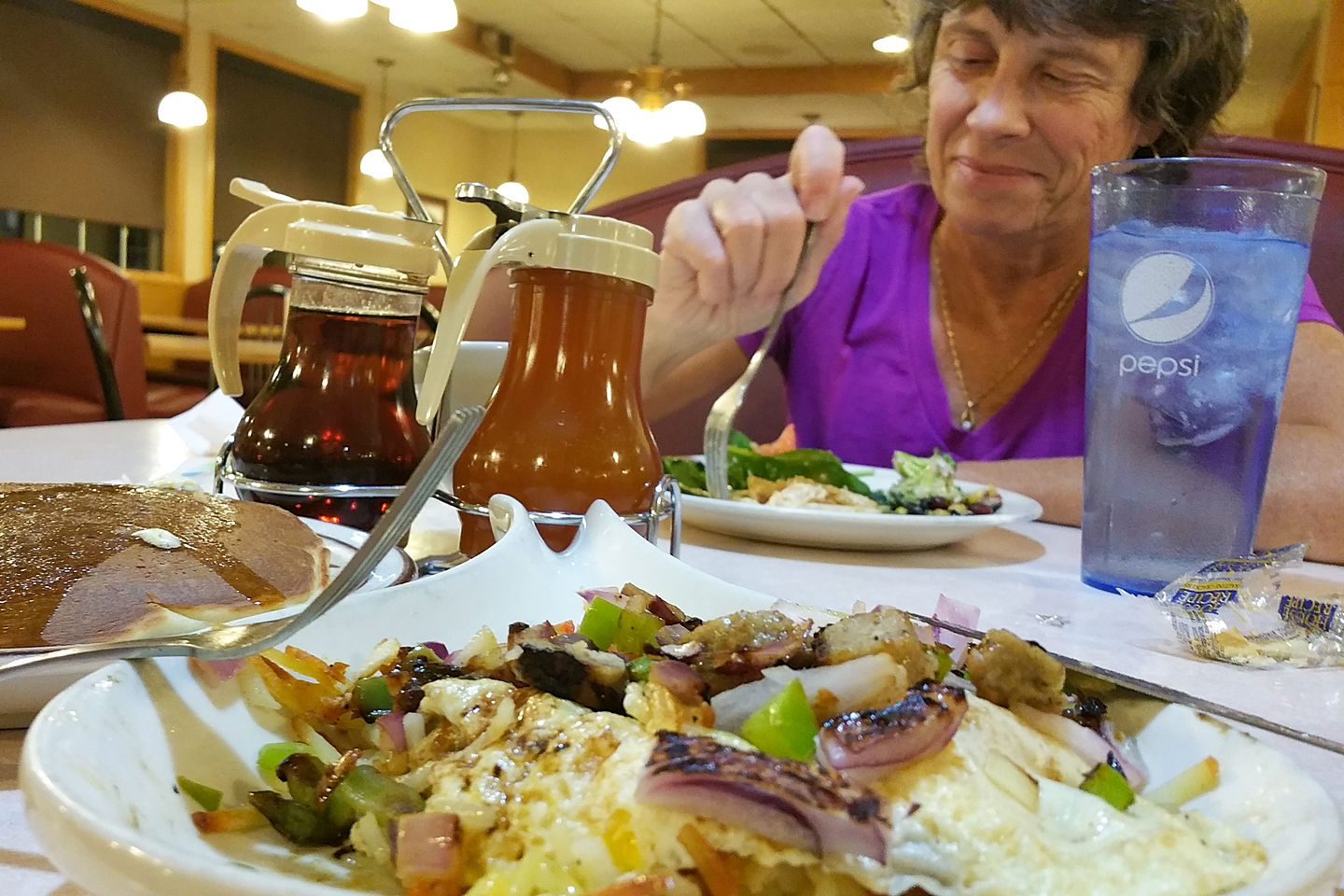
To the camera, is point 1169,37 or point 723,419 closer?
point 723,419

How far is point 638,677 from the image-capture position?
1.42 feet

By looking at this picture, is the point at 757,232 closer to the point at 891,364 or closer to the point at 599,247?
the point at 599,247

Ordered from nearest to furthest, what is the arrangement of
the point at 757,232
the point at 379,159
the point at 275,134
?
the point at 757,232, the point at 379,159, the point at 275,134

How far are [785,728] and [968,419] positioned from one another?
1.62 meters

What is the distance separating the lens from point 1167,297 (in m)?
0.87

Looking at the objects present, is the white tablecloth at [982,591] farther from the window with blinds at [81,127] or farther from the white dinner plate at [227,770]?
the window with blinds at [81,127]

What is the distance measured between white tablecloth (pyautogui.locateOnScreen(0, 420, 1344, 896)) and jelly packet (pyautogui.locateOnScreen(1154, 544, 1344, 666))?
14mm

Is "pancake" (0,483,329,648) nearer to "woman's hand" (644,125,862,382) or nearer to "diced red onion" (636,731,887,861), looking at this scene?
"diced red onion" (636,731,887,861)

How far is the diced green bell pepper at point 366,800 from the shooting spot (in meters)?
0.35

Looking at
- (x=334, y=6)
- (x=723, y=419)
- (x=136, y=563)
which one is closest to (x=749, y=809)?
(x=136, y=563)

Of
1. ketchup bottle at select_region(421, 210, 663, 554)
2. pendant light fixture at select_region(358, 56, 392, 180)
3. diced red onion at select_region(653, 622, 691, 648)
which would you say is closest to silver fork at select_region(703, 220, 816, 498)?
ketchup bottle at select_region(421, 210, 663, 554)

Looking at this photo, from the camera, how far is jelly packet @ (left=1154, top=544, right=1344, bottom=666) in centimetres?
73

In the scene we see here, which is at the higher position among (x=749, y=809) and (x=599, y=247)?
(x=599, y=247)

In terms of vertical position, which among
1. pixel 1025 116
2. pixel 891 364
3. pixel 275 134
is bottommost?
pixel 891 364
